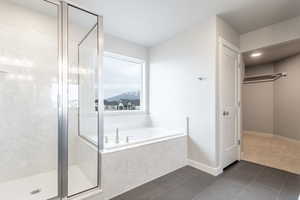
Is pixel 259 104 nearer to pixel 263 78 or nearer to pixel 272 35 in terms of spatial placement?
pixel 263 78

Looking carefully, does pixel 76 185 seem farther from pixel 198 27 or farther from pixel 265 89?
pixel 265 89

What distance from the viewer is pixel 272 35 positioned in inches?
101

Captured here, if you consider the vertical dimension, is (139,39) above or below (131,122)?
above

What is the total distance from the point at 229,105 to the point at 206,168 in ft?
3.80

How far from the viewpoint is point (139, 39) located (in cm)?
319

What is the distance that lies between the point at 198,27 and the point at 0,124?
10.6ft

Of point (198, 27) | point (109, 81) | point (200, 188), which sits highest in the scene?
point (198, 27)

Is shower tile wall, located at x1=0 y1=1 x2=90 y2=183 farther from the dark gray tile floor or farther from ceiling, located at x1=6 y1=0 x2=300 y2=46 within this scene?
the dark gray tile floor

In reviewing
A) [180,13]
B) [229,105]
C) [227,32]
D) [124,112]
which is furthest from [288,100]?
[124,112]

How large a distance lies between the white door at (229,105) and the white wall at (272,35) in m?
0.30

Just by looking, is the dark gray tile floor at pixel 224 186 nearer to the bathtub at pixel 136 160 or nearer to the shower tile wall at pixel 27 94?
the bathtub at pixel 136 160

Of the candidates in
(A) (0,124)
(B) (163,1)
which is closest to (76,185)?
(A) (0,124)

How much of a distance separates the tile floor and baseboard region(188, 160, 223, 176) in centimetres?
100

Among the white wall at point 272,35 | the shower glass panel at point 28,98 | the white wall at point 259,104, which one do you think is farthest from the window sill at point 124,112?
the white wall at point 259,104
